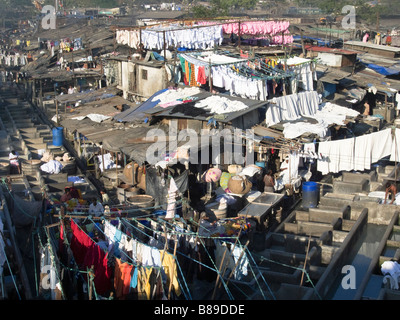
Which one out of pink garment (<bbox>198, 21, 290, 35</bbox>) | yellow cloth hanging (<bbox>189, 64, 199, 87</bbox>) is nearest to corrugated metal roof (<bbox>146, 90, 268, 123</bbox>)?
yellow cloth hanging (<bbox>189, 64, 199, 87</bbox>)

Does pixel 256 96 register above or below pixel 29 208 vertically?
above

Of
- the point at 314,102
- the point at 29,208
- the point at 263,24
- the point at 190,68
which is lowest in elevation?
the point at 29,208

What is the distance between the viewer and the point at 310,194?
16297 mm

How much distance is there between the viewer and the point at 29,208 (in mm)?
13461

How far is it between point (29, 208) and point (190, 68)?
8.94m

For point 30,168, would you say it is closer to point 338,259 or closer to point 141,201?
point 141,201

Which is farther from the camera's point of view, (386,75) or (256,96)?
(386,75)

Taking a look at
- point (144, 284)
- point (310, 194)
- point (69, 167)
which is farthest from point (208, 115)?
point (144, 284)

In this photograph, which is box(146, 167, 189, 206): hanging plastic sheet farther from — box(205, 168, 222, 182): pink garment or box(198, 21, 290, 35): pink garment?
box(198, 21, 290, 35): pink garment

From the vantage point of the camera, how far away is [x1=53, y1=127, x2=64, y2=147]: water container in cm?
2102

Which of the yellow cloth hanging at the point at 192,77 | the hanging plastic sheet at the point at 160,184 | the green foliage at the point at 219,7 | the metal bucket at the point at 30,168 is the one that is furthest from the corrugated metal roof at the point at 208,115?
the green foliage at the point at 219,7

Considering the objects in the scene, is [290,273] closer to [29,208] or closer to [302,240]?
[302,240]
